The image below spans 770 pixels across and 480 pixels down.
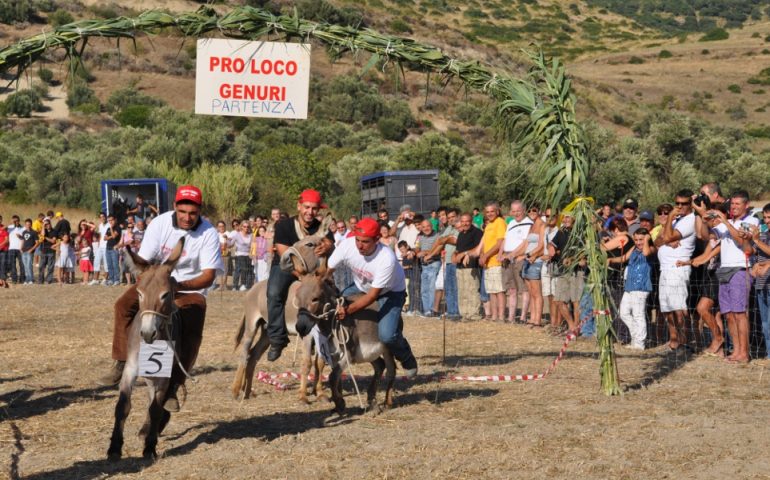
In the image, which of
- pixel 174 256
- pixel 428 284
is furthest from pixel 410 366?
pixel 428 284

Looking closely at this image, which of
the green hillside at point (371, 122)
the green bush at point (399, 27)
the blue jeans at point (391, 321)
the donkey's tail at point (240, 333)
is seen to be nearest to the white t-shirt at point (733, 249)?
the green hillside at point (371, 122)

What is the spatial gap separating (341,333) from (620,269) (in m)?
7.18

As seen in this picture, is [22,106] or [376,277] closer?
[376,277]

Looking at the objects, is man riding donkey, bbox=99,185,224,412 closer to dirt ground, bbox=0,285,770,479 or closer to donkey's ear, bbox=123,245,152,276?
donkey's ear, bbox=123,245,152,276

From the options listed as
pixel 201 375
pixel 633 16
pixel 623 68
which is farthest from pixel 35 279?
pixel 633 16

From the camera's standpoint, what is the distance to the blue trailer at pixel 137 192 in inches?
1592

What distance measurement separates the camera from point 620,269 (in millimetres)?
15523

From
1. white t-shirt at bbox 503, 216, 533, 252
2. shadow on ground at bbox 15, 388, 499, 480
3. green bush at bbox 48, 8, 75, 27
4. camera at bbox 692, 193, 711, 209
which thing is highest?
green bush at bbox 48, 8, 75, 27

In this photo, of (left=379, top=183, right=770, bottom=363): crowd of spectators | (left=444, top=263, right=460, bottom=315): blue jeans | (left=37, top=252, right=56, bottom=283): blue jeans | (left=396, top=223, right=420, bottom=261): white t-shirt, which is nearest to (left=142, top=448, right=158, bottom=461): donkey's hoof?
(left=379, top=183, right=770, bottom=363): crowd of spectators

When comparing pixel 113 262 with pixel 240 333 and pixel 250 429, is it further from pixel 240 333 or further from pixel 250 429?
pixel 250 429

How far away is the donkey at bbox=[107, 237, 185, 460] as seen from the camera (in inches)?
292

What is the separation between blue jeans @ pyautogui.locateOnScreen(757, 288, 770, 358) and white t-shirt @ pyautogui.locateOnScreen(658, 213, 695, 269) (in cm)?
128

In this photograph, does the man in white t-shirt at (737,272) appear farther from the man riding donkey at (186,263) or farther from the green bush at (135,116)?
the green bush at (135,116)

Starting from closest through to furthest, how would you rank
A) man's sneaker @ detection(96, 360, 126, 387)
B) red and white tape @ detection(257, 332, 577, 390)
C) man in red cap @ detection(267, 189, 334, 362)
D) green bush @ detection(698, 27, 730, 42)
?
man's sneaker @ detection(96, 360, 126, 387) < man in red cap @ detection(267, 189, 334, 362) < red and white tape @ detection(257, 332, 577, 390) < green bush @ detection(698, 27, 730, 42)
